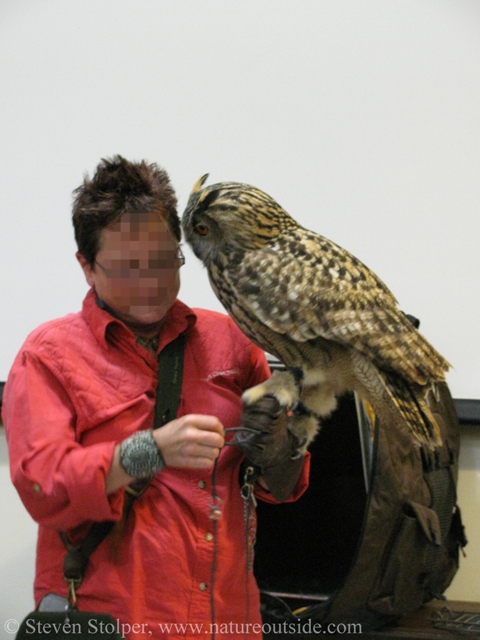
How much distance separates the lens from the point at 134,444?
2.35 ft

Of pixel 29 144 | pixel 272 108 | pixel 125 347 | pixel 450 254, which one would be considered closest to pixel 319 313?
pixel 125 347

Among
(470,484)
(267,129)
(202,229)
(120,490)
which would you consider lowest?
(470,484)

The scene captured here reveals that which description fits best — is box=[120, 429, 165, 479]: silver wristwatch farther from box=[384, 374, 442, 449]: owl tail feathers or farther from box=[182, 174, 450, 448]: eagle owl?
box=[384, 374, 442, 449]: owl tail feathers

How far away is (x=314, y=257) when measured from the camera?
0.83 meters

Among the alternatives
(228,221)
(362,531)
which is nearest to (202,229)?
(228,221)

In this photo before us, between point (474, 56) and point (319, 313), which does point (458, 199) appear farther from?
point (319, 313)

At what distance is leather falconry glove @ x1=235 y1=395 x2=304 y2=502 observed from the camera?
A: 800 mm

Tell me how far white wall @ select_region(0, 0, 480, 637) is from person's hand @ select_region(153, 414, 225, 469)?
0.79 metres

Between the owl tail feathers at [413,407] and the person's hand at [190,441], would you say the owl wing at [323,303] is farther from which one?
the person's hand at [190,441]

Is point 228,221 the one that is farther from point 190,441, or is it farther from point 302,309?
point 190,441

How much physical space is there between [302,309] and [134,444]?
1.00 ft

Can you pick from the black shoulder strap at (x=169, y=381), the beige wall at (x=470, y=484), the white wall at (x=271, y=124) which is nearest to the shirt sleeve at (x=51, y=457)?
the black shoulder strap at (x=169, y=381)

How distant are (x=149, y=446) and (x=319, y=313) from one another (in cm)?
31

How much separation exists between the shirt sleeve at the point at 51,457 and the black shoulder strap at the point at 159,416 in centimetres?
3
